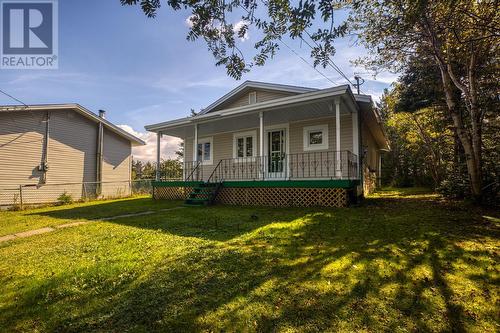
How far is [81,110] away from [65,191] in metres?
4.85

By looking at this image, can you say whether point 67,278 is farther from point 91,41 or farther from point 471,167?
point 471,167

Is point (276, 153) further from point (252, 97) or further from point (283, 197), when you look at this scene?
point (283, 197)

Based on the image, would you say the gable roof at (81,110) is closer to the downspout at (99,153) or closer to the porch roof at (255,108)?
the downspout at (99,153)

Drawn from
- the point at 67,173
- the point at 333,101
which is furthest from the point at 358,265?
the point at 67,173

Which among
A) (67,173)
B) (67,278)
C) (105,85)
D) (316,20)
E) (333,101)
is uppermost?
(105,85)

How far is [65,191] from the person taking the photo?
49.7 ft

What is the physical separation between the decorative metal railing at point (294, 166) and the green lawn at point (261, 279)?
408cm

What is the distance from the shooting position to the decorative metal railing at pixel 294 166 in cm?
944

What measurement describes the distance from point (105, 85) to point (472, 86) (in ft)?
47.4

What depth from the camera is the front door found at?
11203mm

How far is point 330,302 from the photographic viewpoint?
2.68 m

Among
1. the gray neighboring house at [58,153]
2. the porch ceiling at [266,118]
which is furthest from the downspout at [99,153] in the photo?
the porch ceiling at [266,118]

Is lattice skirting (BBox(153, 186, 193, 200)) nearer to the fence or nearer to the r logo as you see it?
the fence

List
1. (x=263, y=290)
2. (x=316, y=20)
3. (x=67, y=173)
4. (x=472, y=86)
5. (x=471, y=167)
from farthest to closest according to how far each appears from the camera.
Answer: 1. (x=67, y=173)
2. (x=471, y=167)
3. (x=472, y=86)
4. (x=263, y=290)
5. (x=316, y=20)
